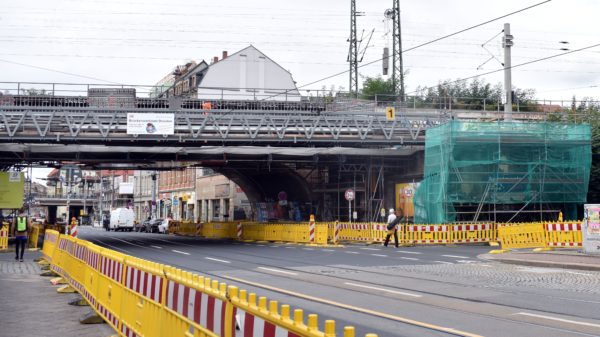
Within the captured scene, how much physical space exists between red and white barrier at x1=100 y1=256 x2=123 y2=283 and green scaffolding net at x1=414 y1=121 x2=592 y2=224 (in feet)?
89.4

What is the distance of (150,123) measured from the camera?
36156 mm

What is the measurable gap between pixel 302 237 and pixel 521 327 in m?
27.2

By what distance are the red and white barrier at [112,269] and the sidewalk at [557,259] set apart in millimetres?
14352

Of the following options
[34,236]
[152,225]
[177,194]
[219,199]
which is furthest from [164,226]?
[34,236]

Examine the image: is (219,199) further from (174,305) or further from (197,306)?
(197,306)

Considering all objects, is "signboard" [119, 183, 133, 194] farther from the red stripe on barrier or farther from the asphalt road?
the red stripe on barrier

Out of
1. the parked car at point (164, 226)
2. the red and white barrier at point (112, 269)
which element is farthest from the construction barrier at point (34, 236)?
the red and white barrier at point (112, 269)

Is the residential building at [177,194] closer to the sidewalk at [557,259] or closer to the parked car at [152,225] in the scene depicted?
the parked car at [152,225]

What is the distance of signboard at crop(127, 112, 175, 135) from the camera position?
3581cm

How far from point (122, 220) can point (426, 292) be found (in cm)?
6761

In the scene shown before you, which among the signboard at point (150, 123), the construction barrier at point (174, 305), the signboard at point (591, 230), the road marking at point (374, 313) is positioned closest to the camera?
the construction barrier at point (174, 305)

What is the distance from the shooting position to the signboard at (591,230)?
79.2 feet

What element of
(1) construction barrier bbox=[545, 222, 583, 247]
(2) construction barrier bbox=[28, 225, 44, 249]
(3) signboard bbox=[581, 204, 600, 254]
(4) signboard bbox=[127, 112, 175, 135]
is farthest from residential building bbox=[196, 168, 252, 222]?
(3) signboard bbox=[581, 204, 600, 254]

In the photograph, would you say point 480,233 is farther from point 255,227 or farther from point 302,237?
point 255,227
